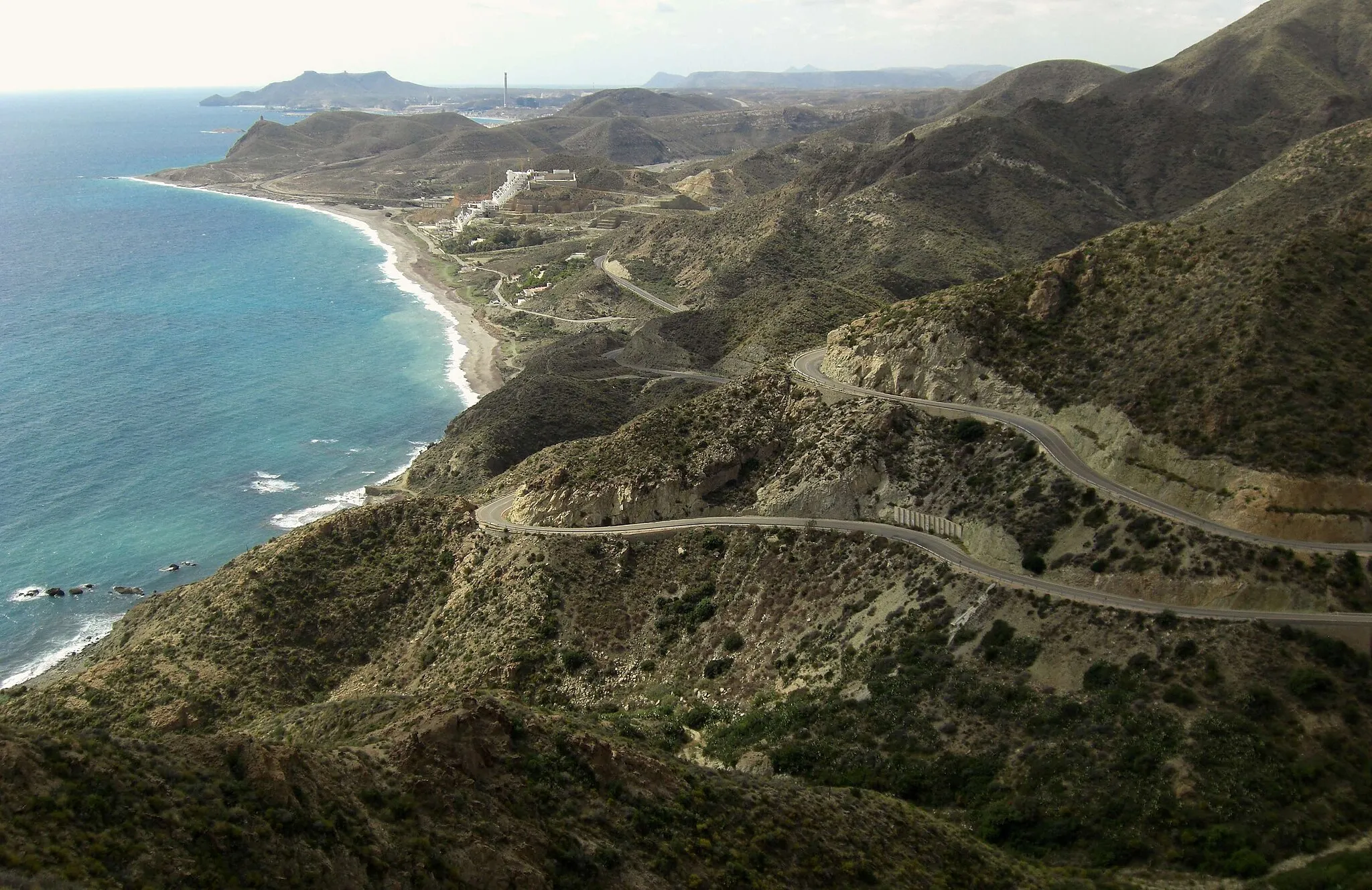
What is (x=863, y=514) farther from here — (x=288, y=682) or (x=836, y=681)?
(x=288, y=682)

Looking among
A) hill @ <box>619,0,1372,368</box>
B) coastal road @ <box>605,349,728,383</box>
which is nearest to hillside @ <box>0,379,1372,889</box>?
coastal road @ <box>605,349,728,383</box>

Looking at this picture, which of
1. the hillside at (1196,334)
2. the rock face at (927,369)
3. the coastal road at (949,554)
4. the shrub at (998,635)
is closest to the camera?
the coastal road at (949,554)

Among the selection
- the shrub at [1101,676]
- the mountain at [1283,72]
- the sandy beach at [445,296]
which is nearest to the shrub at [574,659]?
the shrub at [1101,676]

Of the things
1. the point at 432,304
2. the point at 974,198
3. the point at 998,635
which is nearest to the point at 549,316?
the point at 432,304

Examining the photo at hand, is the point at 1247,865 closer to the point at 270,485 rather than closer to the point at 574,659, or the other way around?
the point at 574,659

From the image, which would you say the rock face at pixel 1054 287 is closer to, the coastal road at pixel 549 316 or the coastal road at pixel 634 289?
the coastal road at pixel 634 289

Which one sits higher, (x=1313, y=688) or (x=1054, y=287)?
(x=1054, y=287)
